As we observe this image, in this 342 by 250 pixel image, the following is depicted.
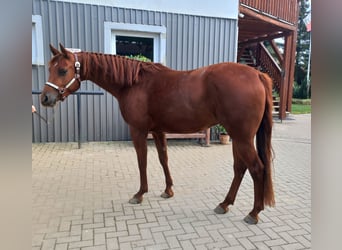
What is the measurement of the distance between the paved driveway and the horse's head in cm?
112

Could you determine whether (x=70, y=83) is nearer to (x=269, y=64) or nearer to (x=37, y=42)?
(x=37, y=42)

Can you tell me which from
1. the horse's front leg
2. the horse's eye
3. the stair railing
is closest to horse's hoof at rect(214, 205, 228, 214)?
the horse's front leg

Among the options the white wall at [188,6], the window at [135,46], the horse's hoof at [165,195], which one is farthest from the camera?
the window at [135,46]

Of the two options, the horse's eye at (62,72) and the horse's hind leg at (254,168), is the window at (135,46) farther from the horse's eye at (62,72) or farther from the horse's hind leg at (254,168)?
the horse's hind leg at (254,168)

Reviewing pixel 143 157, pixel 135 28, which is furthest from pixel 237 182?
pixel 135 28

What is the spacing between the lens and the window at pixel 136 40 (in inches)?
217

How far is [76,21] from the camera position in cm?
534

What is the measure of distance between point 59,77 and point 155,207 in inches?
62.8

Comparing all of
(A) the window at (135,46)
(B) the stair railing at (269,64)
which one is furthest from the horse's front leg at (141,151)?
(B) the stair railing at (269,64)

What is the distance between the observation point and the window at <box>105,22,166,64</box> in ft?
18.1

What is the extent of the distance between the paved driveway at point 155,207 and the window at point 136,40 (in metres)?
2.37

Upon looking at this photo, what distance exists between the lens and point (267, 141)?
2.42 meters

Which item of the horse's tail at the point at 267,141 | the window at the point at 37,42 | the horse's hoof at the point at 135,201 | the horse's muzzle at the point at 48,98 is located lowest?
the horse's hoof at the point at 135,201

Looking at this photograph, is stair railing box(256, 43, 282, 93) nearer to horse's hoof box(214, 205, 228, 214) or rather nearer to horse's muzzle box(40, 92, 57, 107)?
horse's hoof box(214, 205, 228, 214)
